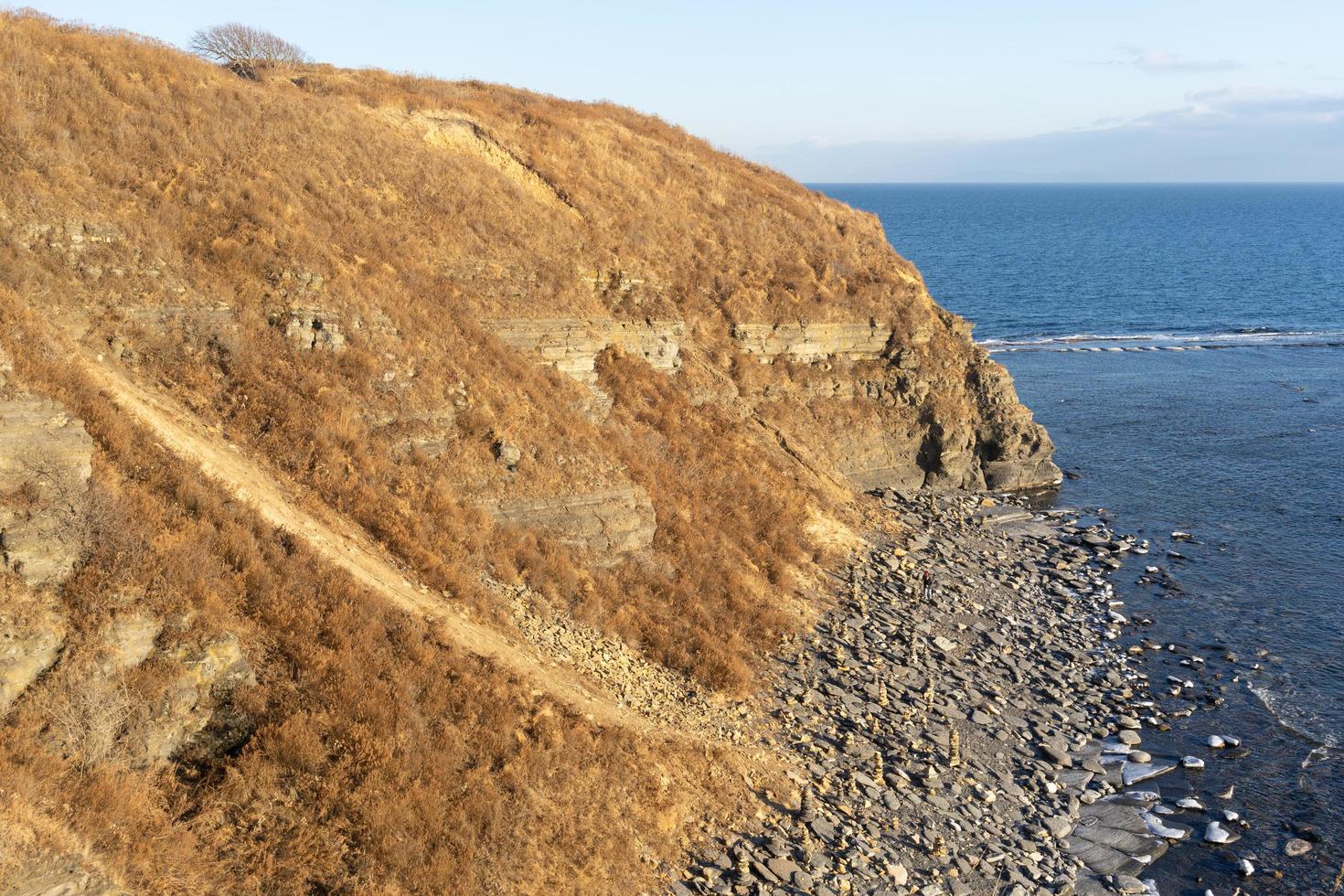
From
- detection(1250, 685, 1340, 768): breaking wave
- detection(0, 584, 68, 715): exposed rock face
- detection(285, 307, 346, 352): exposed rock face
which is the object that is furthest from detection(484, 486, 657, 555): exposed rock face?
detection(1250, 685, 1340, 768): breaking wave

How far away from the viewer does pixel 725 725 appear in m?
21.0

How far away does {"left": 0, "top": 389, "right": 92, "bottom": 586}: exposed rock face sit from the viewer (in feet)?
47.0

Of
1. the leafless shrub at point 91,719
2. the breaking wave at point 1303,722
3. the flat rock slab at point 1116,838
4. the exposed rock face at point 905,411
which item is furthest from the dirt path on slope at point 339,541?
the exposed rock face at point 905,411

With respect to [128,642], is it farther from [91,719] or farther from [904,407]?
[904,407]

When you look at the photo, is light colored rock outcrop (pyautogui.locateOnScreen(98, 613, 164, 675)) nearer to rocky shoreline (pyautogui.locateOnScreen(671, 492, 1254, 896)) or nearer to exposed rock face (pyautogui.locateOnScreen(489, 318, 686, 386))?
rocky shoreline (pyautogui.locateOnScreen(671, 492, 1254, 896))

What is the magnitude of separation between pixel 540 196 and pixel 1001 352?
47.9m

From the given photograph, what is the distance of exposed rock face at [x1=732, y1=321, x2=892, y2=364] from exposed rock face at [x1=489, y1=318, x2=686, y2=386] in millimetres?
4296

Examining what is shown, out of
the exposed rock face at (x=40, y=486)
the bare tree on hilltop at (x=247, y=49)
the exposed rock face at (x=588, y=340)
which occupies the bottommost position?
the exposed rock face at (x=40, y=486)

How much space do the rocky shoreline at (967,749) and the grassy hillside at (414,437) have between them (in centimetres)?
171

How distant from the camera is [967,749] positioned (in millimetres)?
22062

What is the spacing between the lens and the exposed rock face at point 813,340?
129ft

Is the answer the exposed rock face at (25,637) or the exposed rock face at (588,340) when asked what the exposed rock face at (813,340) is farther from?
the exposed rock face at (25,637)

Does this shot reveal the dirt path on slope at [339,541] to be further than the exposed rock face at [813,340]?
No

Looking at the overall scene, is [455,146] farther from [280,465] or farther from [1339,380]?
[1339,380]
